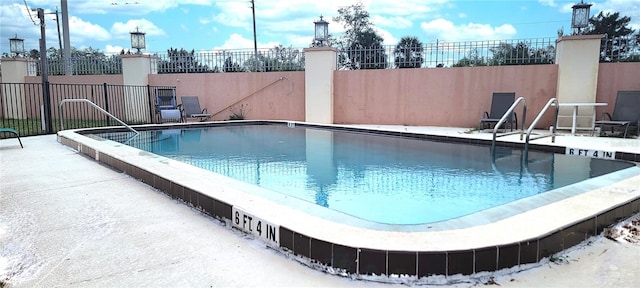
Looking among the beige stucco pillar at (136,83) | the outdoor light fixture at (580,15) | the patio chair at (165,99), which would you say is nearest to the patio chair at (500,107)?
the outdoor light fixture at (580,15)

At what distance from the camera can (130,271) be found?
86.1 inches

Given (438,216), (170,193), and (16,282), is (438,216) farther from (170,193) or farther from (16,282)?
(16,282)

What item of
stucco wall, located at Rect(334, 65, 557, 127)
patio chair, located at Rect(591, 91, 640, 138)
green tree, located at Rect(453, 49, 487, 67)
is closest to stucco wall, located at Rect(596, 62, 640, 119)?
patio chair, located at Rect(591, 91, 640, 138)

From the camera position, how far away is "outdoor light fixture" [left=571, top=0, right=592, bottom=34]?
28.5 ft

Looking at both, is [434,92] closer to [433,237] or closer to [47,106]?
[433,237]

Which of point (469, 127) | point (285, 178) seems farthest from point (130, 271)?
point (469, 127)

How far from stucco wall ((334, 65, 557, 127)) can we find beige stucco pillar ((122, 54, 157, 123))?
20.1ft

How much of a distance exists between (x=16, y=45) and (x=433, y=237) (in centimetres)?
1638

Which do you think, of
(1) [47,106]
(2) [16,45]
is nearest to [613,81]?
(1) [47,106]

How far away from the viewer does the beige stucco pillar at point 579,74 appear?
8633 mm

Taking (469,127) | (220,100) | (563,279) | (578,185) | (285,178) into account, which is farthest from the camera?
(220,100)

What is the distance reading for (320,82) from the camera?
11172 millimetres

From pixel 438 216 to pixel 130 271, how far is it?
7.45 feet

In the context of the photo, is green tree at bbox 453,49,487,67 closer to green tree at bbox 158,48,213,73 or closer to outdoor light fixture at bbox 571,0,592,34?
outdoor light fixture at bbox 571,0,592,34
